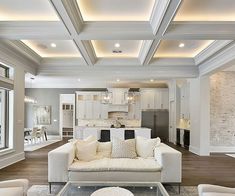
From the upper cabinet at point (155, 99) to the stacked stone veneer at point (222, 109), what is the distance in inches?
143

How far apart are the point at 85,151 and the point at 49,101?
925cm

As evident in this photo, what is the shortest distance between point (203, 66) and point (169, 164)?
15.2ft

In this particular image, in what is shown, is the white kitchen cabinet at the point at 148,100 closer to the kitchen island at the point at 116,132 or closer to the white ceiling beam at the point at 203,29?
the kitchen island at the point at 116,132

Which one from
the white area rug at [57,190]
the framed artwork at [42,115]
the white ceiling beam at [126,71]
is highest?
the white ceiling beam at [126,71]

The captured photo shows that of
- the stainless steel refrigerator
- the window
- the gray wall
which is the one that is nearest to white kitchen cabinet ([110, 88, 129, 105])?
→ the stainless steel refrigerator

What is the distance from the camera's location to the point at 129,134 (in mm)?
8867

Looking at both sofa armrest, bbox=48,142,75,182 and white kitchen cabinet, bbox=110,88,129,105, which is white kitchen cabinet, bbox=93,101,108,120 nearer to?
white kitchen cabinet, bbox=110,88,129,105

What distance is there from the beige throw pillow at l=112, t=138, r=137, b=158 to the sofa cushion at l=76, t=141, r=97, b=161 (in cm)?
40

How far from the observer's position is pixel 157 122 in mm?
12016

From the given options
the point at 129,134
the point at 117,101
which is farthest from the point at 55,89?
the point at 129,134

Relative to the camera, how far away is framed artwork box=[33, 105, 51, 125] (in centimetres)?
1280

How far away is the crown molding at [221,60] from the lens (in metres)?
5.56

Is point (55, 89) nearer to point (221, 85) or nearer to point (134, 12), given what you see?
point (221, 85)

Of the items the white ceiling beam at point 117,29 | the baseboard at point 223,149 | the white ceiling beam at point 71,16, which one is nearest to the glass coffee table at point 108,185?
the white ceiling beam at point 71,16
